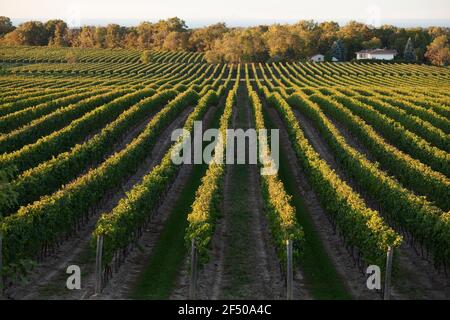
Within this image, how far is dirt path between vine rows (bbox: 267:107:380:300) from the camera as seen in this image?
17845 mm

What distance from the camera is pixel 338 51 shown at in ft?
522

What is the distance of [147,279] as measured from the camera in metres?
18.2

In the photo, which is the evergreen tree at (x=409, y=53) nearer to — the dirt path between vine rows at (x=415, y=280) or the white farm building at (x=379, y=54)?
the white farm building at (x=379, y=54)

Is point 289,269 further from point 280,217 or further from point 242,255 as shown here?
point 242,255

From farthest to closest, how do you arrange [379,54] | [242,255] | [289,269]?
1. [379,54]
2. [242,255]
3. [289,269]

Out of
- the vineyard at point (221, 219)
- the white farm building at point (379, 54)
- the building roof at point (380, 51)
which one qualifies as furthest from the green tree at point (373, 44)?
the vineyard at point (221, 219)

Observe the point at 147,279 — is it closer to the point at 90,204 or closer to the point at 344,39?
the point at 90,204

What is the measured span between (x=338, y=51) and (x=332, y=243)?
14324 cm

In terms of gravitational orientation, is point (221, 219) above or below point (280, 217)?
below

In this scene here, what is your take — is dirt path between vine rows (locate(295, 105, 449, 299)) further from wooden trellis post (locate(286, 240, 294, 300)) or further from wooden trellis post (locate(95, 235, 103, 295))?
wooden trellis post (locate(95, 235, 103, 295))

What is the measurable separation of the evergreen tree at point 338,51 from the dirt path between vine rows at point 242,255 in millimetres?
134485

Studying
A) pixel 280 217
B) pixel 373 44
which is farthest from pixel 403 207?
pixel 373 44

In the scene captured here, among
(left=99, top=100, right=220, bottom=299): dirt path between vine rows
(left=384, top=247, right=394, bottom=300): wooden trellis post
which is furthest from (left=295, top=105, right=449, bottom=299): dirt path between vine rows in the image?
(left=99, top=100, right=220, bottom=299): dirt path between vine rows

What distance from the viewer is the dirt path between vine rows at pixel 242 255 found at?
57.8ft
